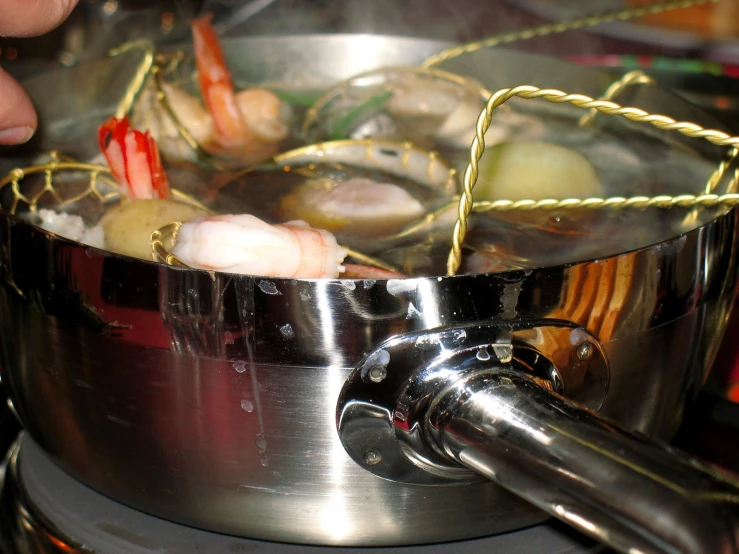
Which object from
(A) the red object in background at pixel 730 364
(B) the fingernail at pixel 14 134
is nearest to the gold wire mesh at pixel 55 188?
(B) the fingernail at pixel 14 134

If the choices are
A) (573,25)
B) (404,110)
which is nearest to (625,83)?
(573,25)

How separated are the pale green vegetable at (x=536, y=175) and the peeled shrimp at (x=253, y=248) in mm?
312

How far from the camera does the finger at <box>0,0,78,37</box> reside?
0.69 metres

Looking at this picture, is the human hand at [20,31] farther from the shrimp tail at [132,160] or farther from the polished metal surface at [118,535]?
the polished metal surface at [118,535]

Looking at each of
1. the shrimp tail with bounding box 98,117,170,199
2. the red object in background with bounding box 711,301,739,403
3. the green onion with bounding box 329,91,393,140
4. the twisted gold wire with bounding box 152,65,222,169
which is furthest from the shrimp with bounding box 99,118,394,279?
the red object in background with bounding box 711,301,739,403

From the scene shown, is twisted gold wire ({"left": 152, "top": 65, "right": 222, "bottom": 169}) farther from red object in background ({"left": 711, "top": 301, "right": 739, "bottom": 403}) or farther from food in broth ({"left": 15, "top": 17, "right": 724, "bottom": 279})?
red object in background ({"left": 711, "top": 301, "right": 739, "bottom": 403})

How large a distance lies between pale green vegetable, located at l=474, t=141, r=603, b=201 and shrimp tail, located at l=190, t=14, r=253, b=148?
13.2 inches

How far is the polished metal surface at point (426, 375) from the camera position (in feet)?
1.80

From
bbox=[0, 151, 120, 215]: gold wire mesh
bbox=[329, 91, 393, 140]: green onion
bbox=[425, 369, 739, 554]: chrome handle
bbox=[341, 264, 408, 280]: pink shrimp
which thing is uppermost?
bbox=[329, 91, 393, 140]: green onion

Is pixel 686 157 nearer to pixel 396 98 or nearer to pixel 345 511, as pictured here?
pixel 396 98

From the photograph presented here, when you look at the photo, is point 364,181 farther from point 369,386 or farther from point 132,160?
point 369,386

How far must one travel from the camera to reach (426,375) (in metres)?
0.55

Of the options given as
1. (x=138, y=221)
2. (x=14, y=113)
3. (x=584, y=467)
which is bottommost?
(x=584, y=467)

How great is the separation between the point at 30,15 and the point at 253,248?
0.30 metres
